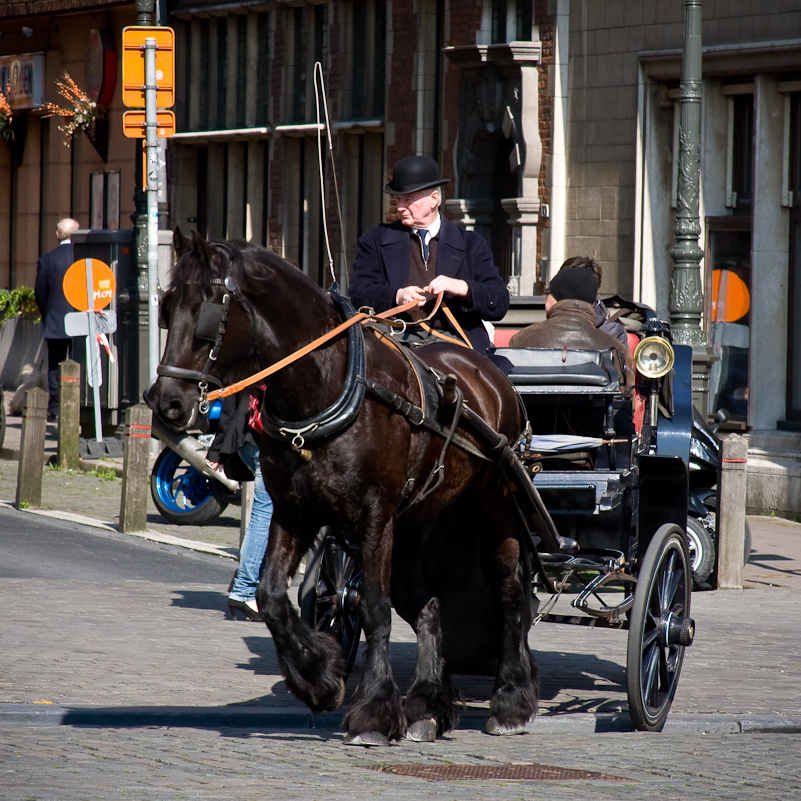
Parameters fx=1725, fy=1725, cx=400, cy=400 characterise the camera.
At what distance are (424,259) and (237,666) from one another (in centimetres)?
230

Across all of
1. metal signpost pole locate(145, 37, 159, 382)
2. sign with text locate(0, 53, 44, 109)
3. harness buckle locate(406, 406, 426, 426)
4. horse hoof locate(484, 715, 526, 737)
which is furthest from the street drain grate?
sign with text locate(0, 53, 44, 109)

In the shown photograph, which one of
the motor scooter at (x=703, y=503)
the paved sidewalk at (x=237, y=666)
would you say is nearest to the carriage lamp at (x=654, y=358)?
the paved sidewalk at (x=237, y=666)

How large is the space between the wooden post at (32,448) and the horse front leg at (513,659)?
802cm

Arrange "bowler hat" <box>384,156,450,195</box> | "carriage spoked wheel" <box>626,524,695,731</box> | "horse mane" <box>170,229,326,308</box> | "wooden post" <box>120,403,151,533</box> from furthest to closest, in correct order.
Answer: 1. "wooden post" <box>120,403,151,533</box>
2. "bowler hat" <box>384,156,450,195</box>
3. "carriage spoked wheel" <box>626,524,695,731</box>
4. "horse mane" <box>170,229,326,308</box>

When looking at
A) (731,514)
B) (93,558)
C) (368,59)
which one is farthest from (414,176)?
(368,59)

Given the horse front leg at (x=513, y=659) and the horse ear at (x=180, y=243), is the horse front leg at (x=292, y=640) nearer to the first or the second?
the horse front leg at (x=513, y=659)

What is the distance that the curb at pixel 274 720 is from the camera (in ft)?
24.3

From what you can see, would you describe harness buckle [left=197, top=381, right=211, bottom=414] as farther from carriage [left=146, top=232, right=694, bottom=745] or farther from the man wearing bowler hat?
the man wearing bowler hat

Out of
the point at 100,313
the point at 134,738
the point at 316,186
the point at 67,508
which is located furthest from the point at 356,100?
the point at 134,738

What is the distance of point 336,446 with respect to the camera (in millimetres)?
6801

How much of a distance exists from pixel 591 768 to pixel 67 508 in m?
9.70

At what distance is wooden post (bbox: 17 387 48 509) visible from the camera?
15.1 m

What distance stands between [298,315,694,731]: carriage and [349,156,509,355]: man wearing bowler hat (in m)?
0.39

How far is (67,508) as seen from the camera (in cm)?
1566
